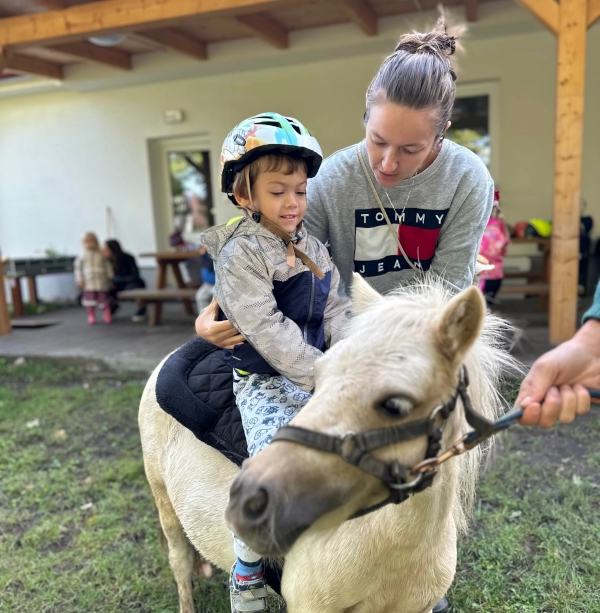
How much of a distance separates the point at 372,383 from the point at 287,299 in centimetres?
85

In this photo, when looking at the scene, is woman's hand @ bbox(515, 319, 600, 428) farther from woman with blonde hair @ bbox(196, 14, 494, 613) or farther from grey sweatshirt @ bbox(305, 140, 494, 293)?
grey sweatshirt @ bbox(305, 140, 494, 293)

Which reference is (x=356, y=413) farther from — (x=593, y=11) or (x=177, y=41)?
(x=177, y=41)

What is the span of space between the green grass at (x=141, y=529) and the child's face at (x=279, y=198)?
6.43 ft

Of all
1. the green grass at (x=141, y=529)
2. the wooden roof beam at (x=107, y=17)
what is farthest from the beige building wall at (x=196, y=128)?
the green grass at (x=141, y=529)

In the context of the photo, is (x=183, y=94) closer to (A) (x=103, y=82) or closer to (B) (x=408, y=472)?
(A) (x=103, y=82)

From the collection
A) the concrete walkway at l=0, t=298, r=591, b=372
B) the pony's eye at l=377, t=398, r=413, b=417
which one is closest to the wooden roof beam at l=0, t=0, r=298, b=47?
the concrete walkway at l=0, t=298, r=591, b=372

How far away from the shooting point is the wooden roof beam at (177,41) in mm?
7459

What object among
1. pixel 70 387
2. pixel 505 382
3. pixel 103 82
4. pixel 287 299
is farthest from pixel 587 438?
pixel 103 82

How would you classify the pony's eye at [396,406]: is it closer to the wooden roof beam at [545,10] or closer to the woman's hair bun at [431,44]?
the woman's hair bun at [431,44]

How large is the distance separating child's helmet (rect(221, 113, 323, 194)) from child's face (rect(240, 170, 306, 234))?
3.5 inches

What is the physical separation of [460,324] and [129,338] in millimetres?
6593

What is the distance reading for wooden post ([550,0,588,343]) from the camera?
4.64 metres

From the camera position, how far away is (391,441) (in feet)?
3.90

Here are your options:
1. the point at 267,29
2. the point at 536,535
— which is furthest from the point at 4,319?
the point at 536,535
